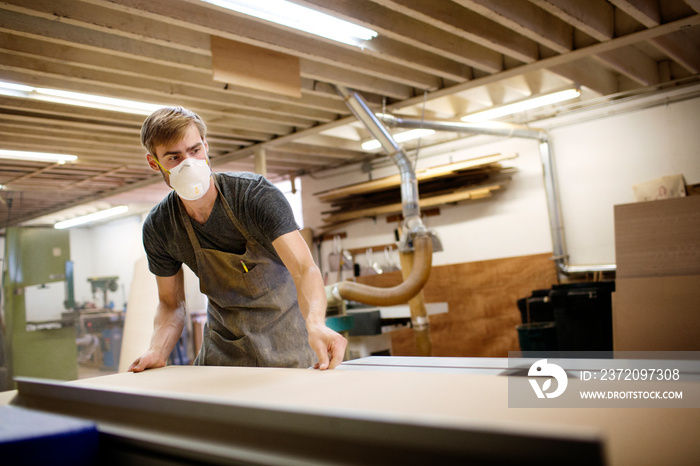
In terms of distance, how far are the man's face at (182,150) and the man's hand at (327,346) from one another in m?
0.70

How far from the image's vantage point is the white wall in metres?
5.16

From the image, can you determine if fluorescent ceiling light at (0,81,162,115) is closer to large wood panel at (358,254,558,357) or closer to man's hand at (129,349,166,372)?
man's hand at (129,349,166,372)

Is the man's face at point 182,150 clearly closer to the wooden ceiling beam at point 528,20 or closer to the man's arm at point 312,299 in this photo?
the man's arm at point 312,299

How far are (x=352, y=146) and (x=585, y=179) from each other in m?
2.76

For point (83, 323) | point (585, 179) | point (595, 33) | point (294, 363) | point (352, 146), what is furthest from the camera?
point (83, 323)

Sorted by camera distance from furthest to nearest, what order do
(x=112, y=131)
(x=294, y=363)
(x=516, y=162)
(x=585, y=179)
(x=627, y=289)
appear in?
(x=516, y=162) → (x=585, y=179) → (x=112, y=131) → (x=627, y=289) → (x=294, y=363)

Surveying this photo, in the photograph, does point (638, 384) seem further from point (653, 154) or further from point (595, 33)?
point (653, 154)

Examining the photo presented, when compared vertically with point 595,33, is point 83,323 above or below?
below

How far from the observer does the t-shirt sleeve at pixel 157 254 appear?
1789mm

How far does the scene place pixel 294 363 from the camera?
68.5 inches

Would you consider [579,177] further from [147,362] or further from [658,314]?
[147,362]

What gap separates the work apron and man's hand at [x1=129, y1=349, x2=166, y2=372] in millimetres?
196

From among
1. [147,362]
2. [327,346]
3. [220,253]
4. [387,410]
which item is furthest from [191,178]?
[387,410]

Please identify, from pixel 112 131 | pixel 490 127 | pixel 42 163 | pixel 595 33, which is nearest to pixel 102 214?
pixel 42 163
